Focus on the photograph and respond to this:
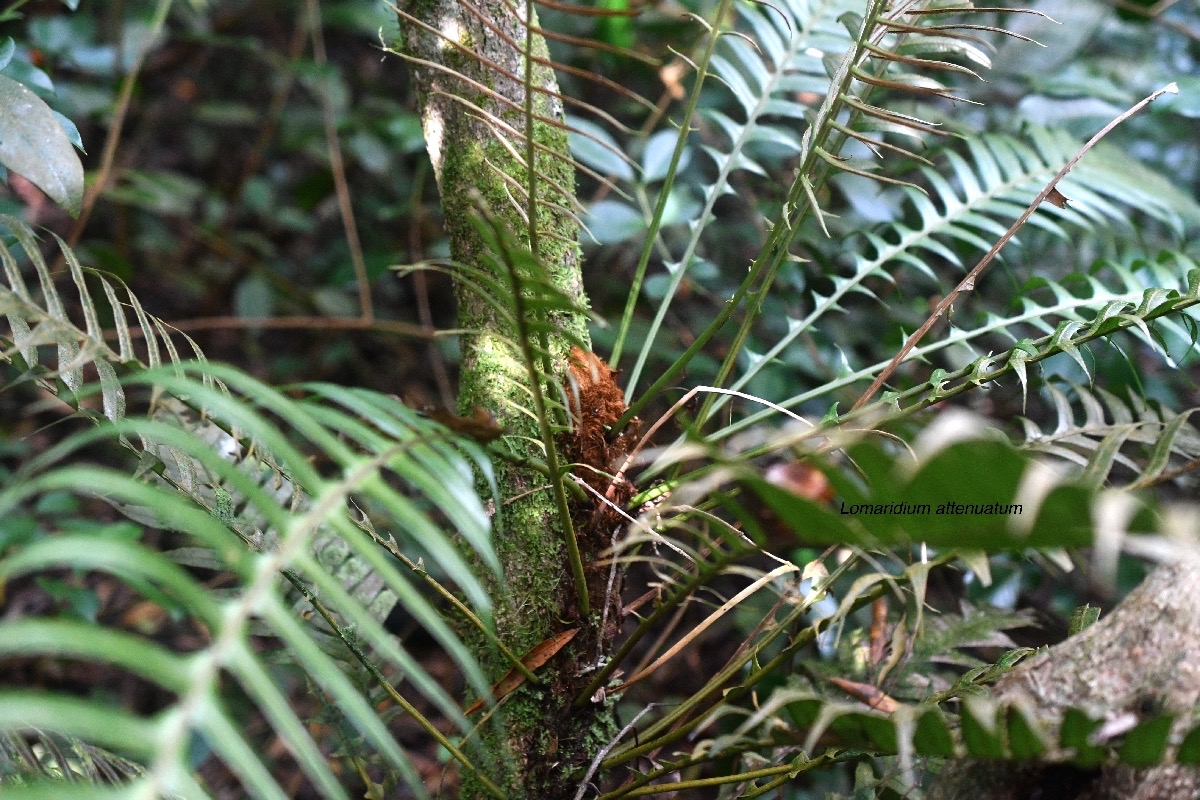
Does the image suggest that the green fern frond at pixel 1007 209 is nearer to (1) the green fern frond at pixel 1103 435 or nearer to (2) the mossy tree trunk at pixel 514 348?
(1) the green fern frond at pixel 1103 435

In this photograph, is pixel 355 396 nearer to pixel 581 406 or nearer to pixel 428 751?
pixel 581 406

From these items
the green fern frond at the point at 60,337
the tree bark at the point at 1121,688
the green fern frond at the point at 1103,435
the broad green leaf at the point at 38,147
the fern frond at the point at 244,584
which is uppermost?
the broad green leaf at the point at 38,147

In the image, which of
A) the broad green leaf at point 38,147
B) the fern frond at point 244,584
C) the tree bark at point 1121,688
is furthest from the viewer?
the broad green leaf at point 38,147

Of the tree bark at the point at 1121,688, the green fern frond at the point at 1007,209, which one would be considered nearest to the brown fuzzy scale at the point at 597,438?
the green fern frond at the point at 1007,209

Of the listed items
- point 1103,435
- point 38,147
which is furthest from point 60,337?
point 1103,435

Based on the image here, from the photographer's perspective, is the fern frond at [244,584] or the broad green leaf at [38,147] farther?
the broad green leaf at [38,147]

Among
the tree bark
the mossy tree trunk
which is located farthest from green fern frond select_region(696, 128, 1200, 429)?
the tree bark

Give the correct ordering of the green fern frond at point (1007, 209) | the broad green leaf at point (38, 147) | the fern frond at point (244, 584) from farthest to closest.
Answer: the green fern frond at point (1007, 209)
the broad green leaf at point (38, 147)
the fern frond at point (244, 584)

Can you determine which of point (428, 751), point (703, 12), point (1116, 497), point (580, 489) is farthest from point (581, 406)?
point (703, 12)

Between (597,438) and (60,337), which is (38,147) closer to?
(60,337)
